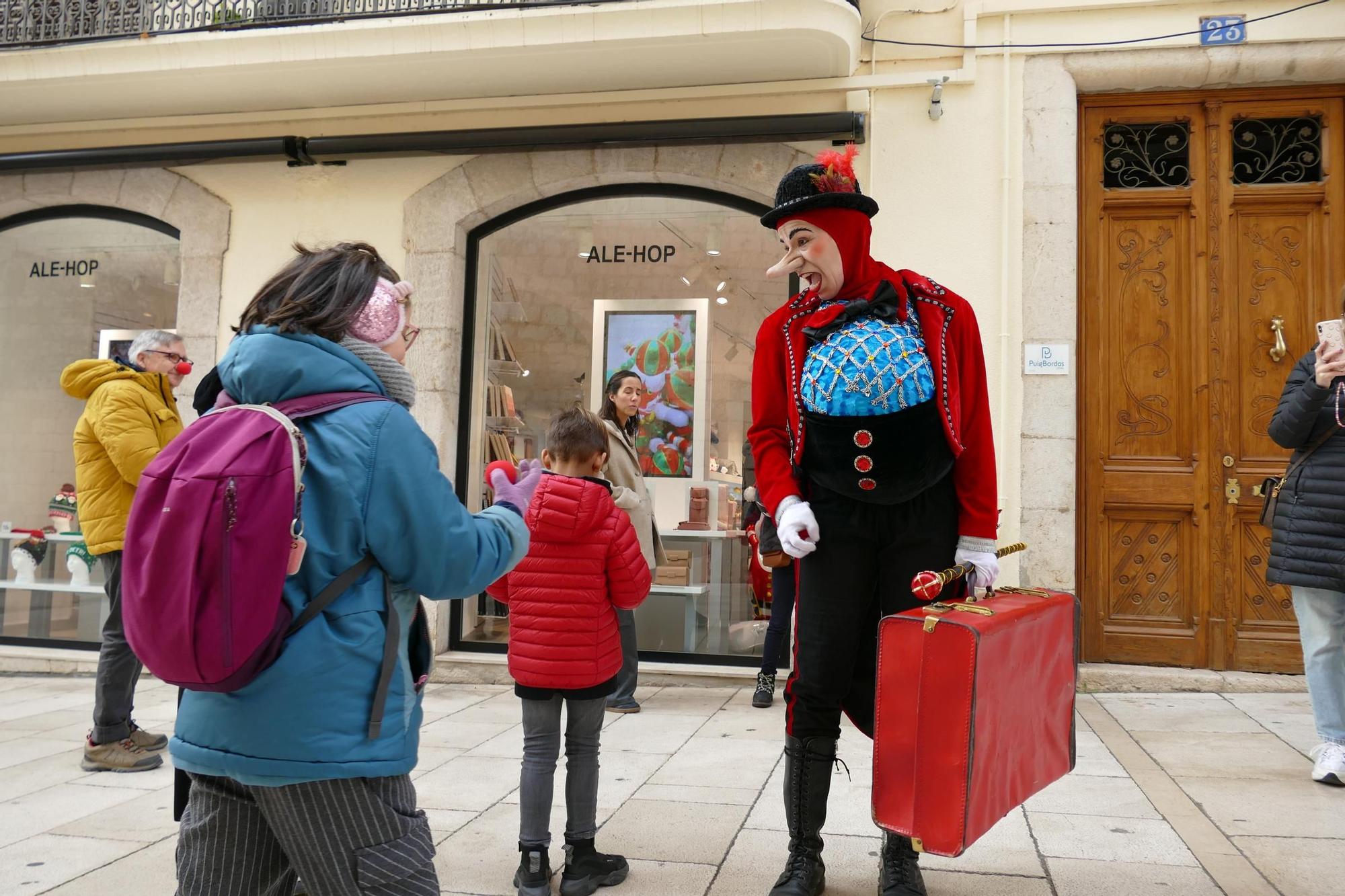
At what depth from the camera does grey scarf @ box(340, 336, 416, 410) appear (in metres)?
1.92

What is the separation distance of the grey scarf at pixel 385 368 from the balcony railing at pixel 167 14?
5.60 meters

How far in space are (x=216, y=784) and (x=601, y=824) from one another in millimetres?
2177

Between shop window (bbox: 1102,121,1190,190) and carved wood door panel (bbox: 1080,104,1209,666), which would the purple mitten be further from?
shop window (bbox: 1102,121,1190,190)

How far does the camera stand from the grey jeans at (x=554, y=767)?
312 centimetres

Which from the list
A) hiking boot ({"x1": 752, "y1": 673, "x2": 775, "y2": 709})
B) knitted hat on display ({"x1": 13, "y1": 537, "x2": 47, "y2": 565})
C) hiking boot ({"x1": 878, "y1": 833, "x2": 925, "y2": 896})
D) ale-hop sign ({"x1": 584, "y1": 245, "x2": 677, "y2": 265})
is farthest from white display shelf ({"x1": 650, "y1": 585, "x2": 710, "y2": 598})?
knitted hat on display ({"x1": 13, "y1": 537, "x2": 47, "y2": 565})

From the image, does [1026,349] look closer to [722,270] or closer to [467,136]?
[722,270]

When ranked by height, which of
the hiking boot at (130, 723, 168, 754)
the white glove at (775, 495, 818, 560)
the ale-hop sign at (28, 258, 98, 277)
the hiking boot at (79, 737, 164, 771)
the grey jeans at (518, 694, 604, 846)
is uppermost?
the ale-hop sign at (28, 258, 98, 277)

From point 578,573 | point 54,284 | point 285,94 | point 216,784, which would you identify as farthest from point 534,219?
point 216,784

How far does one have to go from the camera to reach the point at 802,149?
6859mm

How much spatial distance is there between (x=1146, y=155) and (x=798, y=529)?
17.0ft

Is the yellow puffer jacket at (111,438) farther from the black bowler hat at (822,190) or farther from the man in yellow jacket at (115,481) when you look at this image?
the black bowler hat at (822,190)

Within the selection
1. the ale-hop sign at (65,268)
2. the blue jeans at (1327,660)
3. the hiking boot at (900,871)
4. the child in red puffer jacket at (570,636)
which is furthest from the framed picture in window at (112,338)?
the blue jeans at (1327,660)

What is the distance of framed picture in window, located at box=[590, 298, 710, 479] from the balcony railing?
2.24 m

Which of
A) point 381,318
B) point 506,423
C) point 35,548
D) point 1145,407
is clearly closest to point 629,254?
point 506,423
